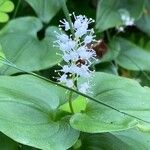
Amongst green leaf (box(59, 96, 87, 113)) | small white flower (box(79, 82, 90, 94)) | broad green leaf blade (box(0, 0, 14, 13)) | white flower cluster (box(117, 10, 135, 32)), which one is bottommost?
white flower cluster (box(117, 10, 135, 32))

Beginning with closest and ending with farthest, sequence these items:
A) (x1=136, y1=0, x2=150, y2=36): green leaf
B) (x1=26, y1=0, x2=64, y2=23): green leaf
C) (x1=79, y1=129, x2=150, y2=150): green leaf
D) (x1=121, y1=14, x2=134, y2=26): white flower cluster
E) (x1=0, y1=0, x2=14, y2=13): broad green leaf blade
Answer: (x1=79, y1=129, x2=150, y2=150): green leaf < (x1=0, y1=0, x2=14, y2=13): broad green leaf blade < (x1=26, y1=0, x2=64, y2=23): green leaf < (x1=121, y1=14, x2=134, y2=26): white flower cluster < (x1=136, y1=0, x2=150, y2=36): green leaf

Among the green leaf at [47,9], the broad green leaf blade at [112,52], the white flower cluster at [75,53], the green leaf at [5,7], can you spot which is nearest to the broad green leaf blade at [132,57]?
the broad green leaf blade at [112,52]

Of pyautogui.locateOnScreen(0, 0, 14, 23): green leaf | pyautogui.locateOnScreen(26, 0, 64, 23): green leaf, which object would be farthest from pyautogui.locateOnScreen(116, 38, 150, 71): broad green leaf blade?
pyautogui.locateOnScreen(0, 0, 14, 23): green leaf

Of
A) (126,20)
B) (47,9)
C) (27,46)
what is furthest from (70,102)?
(126,20)

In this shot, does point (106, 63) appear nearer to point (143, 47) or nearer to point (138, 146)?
point (143, 47)

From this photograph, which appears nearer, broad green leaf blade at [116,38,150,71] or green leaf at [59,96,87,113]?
green leaf at [59,96,87,113]

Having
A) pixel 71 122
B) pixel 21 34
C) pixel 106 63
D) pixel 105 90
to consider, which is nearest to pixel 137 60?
pixel 106 63

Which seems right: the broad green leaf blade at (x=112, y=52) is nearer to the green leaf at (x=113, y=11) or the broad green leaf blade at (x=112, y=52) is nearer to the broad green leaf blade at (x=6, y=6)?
the green leaf at (x=113, y=11)

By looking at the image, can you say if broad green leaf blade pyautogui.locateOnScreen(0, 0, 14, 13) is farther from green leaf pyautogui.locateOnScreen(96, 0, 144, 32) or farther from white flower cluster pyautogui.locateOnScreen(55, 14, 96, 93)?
green leaf pyautogui.locateOnScreen(96, 0, 144, 32)
